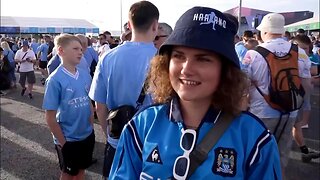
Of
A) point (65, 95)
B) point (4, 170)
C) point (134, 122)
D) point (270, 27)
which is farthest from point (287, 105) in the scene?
point (4, 170)

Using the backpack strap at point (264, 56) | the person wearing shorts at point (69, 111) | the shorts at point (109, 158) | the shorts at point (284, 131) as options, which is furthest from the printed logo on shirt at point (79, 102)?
the shorts at point (284, 131)

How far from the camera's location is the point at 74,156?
3125 mm

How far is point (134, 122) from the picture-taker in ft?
4.76

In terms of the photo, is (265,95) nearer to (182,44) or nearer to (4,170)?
(182,44)

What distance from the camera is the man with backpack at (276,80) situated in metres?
3.36

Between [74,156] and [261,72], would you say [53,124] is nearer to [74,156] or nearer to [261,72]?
[74,156]

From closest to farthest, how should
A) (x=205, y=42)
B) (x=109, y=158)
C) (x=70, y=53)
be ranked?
(x=205, y=42)
(x=109, y=158)
(x=70, y=53)

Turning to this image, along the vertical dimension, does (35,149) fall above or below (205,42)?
below

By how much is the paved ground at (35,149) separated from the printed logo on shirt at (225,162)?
11.2 ft

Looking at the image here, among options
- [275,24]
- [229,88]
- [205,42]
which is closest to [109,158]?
[229,88]

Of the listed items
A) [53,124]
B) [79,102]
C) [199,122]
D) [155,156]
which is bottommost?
[53,124]

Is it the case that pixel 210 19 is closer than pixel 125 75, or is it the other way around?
pixel 210 19

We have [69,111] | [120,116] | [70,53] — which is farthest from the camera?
[70,53]

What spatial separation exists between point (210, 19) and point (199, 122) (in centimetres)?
42
